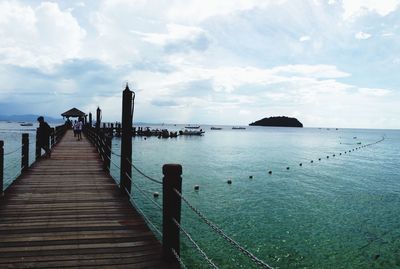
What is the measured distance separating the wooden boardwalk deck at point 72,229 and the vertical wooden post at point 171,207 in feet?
0.89

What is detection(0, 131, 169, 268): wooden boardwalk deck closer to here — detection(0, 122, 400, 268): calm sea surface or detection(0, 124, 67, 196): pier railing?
detection(0, 124, 67, 196): pier railing

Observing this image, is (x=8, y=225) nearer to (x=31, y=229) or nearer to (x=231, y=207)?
(x=31, y=229)

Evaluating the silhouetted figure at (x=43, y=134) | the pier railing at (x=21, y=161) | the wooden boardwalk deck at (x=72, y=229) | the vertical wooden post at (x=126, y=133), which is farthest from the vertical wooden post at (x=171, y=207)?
the silhouetted figure at (x=43, y=134)

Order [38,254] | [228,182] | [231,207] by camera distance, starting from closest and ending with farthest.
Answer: [38,254], [231,207], [228,182]

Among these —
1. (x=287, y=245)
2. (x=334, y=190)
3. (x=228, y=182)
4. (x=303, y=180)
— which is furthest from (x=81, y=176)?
(x=303, y=180)

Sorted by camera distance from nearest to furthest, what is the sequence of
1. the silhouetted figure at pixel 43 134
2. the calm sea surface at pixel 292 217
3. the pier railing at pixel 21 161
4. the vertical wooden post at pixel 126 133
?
the pier railing at pixel 21 161 < the vertical wooden post at pixel 126 133 < the calm sea surface at pixel 292 217 < the silhouetted figure at pixel 43 134

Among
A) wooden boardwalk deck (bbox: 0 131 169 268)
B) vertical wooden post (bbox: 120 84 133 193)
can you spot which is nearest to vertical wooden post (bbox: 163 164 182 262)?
wooden boardwalk deck (bbox: 0 131 169 268)

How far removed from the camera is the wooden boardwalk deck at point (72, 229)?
16.0 feet

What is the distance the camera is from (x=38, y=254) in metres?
5.00

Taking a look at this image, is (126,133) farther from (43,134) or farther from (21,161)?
(43,134)

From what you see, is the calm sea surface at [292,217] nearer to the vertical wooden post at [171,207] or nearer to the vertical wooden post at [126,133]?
the vertical wooden post at [126,133]

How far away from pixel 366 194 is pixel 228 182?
927 cm

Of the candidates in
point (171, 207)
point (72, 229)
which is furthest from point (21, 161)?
point (171, 207)

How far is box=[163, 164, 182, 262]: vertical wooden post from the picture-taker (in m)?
4.78
